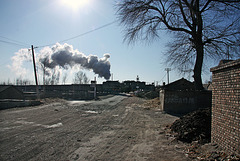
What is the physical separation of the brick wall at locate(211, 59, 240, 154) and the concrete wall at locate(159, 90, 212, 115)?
825 centimetres

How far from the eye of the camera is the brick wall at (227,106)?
391 centimetres

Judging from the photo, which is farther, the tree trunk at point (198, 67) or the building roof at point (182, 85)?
the building roof at point (182, 85)

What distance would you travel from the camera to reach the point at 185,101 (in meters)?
13.0

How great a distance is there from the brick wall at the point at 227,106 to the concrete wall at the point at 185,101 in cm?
825

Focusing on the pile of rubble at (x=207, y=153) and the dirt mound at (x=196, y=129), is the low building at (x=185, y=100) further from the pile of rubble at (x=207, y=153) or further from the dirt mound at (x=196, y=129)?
the pile of rubble at (x=207, y=153)

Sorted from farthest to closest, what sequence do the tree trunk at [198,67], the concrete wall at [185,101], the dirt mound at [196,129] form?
1. the concrete wall at [185,101]
2. the tree trunk at [198,67]
3. the dirt mound at [196,129]

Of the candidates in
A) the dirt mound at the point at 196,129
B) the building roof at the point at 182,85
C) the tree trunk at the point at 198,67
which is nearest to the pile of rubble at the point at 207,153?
the dirt mound at the point at 196,129

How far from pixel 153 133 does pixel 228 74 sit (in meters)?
3.91

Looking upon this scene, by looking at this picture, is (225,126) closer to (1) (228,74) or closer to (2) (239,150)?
(2) (239,150)

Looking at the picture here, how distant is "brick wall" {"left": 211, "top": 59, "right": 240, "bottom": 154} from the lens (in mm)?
3906

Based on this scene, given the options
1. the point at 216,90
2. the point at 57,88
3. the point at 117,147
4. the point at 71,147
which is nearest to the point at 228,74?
the point at 216,90

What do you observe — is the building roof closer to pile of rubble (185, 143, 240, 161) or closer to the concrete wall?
the concrete wall

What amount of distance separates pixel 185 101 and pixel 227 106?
906cm

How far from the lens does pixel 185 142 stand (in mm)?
5562
